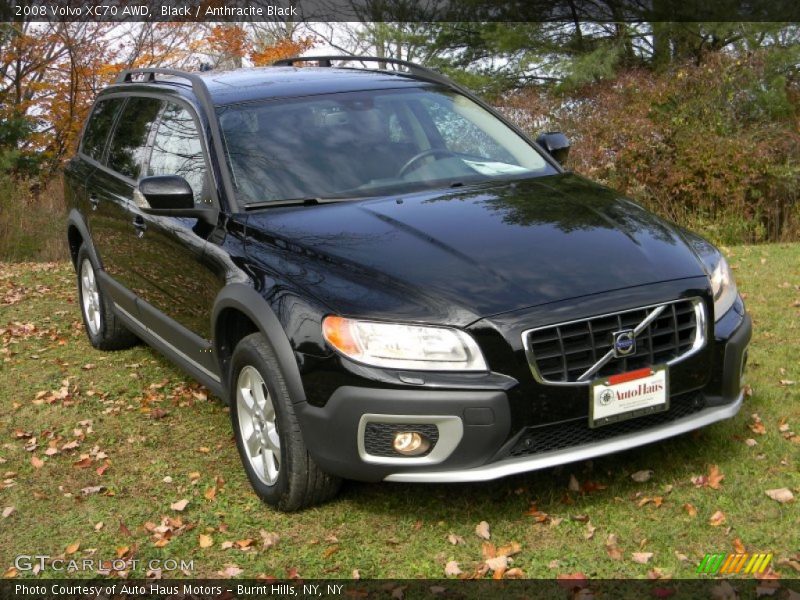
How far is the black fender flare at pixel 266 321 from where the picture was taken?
12.7 feet

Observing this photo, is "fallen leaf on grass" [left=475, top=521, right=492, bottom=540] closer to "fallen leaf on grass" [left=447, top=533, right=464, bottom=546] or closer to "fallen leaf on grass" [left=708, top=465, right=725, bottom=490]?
"fallen leaf on grass" [left=447, top=533, right=464, bottom=546]

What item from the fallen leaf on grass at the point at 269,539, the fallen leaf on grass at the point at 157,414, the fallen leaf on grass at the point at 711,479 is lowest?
the fallen leaf on grass at the point at 711,479

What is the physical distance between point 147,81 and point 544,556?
13.8 feet

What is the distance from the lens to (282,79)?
549 centimetres

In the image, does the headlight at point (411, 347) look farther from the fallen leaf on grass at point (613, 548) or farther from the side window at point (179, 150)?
the side window at point (179, 150)

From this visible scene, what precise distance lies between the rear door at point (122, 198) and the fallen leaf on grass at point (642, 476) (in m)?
3.09

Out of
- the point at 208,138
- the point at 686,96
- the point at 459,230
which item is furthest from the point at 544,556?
the point at 686,96

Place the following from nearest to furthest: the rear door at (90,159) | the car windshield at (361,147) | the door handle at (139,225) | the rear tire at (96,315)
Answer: the car windshield at (361,147)
the door handle at (139,225)
the rear door at (90,159)
the rear tire at (96,315)

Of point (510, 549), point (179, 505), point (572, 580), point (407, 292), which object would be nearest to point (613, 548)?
point (572, 580)

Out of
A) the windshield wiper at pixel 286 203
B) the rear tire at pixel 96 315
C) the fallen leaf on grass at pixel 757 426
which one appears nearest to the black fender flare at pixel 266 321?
the windshield wiper at pixel 286 203

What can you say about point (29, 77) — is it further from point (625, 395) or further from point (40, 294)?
point (625, 395)

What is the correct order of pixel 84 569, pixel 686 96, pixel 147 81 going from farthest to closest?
pixel 686 96
pixel 147 81
pixel 84 569

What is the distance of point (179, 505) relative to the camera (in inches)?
177

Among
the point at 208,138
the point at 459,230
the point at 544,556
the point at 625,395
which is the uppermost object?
the point at 208,138
